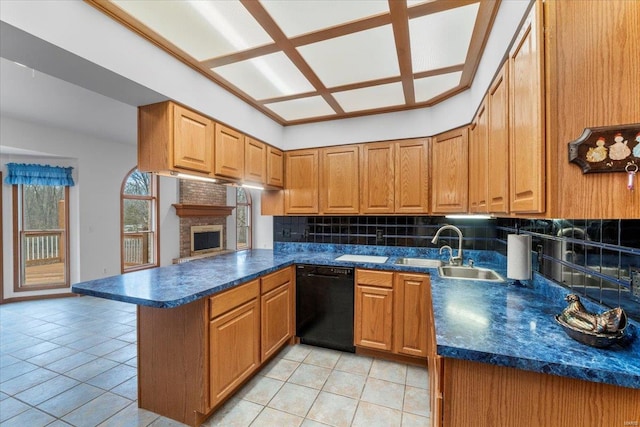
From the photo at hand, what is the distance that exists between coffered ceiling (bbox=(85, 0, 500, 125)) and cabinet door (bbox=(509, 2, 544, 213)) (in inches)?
21.1

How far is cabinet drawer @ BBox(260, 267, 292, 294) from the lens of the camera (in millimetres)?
2349

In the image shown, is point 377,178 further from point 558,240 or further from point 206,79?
point 206,79

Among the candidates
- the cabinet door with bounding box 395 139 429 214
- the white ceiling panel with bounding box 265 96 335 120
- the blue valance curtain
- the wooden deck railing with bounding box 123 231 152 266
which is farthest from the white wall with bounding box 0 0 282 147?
the wooden deck railing with bounding box 123 231 152 266

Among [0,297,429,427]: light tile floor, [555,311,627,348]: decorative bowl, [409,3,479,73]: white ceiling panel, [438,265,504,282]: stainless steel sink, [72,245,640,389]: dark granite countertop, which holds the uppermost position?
[409,3,479,73]: white ceiling panel

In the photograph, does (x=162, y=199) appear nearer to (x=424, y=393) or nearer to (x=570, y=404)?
(x=424, y=393)

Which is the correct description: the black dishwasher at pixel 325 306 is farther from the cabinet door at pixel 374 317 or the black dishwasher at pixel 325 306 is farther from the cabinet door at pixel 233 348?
the cabinet door at pixel 233 348

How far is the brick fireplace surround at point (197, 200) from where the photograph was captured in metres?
5.80

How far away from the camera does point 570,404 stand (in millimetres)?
895

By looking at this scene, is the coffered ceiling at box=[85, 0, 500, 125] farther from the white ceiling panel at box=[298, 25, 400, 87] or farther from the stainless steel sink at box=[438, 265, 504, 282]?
the stainless steel sink at box=[438, 265, 504, 282]

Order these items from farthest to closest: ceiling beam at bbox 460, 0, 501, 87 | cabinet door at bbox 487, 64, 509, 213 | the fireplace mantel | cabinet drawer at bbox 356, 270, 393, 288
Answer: the fireplace mantel, cabinet drawer at bbox 356, 270, 393, 288, ceiling beam at bbox 460, 0, 501, 87, cabinet door at bbox 487, 64, 509, 213

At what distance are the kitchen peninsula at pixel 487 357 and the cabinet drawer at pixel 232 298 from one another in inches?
1.5

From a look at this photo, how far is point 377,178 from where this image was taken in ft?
9.71

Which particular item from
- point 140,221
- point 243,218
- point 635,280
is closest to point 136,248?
point 140,221

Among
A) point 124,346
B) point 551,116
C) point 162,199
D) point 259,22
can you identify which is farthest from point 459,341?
point 162,199
